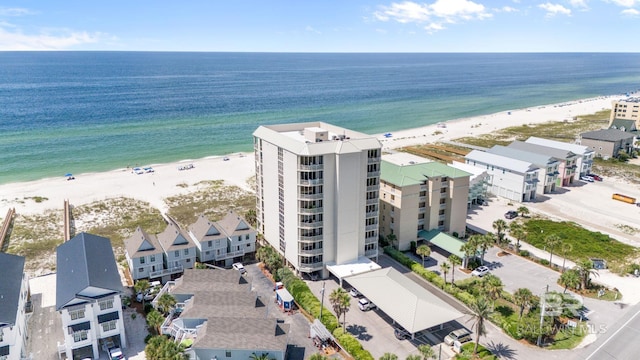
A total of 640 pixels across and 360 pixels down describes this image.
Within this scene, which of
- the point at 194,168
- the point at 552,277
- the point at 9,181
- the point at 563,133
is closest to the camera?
the point at 552,277

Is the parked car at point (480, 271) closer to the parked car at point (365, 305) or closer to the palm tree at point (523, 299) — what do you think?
the palm tree at point (523, 299)

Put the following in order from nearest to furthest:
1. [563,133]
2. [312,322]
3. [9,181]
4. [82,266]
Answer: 1. [82,266]
2. [312,322]
3. [9,181]
4. [563,133]

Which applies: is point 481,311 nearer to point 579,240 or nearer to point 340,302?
point 340,302

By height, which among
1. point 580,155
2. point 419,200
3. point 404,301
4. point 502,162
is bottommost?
point 404,301

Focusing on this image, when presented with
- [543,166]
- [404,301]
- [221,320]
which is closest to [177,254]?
[221,320]

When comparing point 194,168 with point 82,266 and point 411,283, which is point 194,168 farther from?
point 411,283

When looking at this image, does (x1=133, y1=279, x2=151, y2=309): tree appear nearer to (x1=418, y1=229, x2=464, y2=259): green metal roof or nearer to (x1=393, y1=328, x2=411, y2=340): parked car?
(x1=393, y1=328, x2=411, y2=340): parked car

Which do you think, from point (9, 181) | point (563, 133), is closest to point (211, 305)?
point (9, 181)

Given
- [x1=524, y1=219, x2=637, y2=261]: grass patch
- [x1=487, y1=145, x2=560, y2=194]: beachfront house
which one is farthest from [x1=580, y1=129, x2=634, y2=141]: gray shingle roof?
[x1=524, y1=219, x2=637, y2=261]: grass patch
